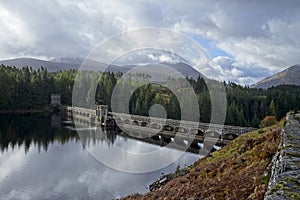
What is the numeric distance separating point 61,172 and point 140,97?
52.3 metres

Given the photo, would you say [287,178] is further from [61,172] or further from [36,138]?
[36,138]

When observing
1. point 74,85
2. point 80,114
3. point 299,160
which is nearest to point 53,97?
point 74,85

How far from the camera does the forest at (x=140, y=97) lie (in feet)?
214

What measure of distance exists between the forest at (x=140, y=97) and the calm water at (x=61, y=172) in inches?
1117

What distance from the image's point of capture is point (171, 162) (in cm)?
A: 3206

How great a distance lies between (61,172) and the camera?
27.7 m

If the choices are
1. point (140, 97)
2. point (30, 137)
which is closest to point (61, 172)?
point (30, 137)

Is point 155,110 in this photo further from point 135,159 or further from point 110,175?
point 110,175

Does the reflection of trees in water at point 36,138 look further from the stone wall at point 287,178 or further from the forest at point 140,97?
the stone wall at point 287,178

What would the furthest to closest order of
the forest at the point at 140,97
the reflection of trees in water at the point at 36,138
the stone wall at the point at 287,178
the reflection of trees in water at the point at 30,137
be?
the forest at the point at 140,97, the reflection of trees in water at the point at 36,138, the reflection of trees in water at the point at 30,137, the stone wall at the point at 287,178

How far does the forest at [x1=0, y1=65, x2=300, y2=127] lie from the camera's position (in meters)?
65.3

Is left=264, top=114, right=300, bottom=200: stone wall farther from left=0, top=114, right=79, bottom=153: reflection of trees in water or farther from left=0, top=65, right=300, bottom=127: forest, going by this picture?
left=0, top=65, right=300, bottom=127: forest

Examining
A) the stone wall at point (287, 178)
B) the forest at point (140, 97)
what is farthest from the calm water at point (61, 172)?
the forest at point (140, 97)

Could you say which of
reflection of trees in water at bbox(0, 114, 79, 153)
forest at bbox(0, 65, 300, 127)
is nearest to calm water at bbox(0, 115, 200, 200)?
reflection of trees in water at bbox(0, 114, 79, 153)
